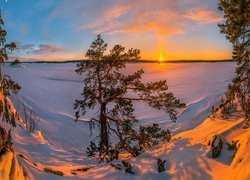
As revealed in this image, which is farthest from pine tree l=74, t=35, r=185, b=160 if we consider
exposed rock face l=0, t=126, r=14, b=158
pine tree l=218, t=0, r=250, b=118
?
exposed rock face l=0, t=126, r=14, b=158

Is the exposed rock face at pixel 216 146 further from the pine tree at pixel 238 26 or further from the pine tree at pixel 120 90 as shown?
the pine tree at pixel 120 90

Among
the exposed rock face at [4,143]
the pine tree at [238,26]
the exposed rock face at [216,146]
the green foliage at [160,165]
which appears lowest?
the green foliage at [160,165]

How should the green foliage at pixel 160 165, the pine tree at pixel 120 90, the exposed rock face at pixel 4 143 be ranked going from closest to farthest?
the exposed rock face at pixel 4 143
the green foliage at pixel 160 165
the pine tree at pixel 120 90

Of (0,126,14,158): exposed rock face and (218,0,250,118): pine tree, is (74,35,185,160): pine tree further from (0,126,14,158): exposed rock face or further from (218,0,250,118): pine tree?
(0,126,14,158): exposed rock face

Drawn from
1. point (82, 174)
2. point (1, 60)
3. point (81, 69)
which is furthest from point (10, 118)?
point (81, 69)

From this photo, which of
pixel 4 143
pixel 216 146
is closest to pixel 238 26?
pixel 216 146

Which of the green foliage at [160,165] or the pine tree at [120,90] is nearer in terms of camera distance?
the green foliage at [160,165]

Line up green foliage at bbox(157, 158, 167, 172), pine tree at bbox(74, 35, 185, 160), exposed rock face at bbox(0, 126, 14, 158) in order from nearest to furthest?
exposed rock face at bbox(0, 126, 14, 158) < green foliage at bbox(157, 158, 167, 172) < pine tree at bbox(74, 35, 185, 160)

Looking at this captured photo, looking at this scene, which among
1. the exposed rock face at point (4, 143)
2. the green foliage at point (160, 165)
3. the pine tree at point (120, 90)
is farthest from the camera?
the pine tree at point (120, 90)

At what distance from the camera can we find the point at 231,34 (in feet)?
34.8

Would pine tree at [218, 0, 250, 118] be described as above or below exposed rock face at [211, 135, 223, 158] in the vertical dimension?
above

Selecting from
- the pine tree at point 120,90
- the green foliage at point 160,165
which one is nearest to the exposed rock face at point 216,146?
the green foliage at point 160,165

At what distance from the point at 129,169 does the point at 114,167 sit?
586mm

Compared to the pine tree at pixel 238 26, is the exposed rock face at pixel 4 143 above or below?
below
